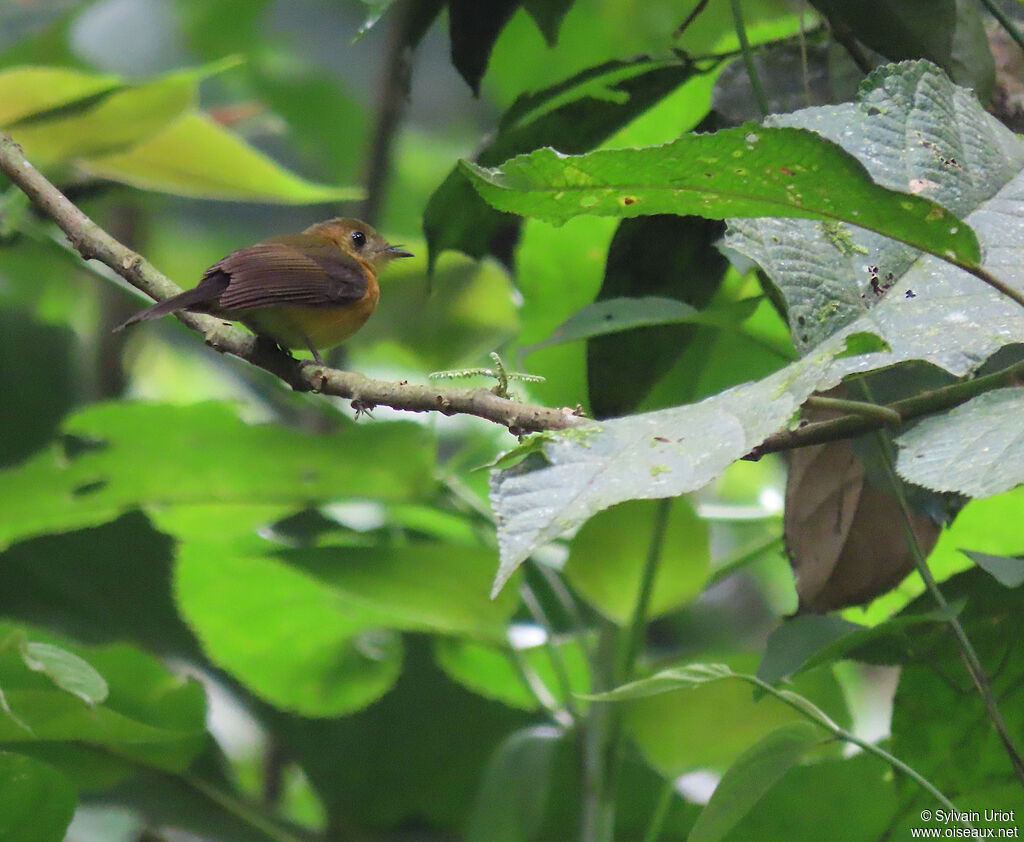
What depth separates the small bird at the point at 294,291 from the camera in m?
1.85

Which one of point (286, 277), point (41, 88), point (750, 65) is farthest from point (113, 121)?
point (750, 65)

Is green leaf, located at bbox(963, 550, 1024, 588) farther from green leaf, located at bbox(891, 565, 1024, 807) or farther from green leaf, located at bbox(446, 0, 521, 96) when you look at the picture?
green leaf, located at bbox(446, 0, 521, 96)

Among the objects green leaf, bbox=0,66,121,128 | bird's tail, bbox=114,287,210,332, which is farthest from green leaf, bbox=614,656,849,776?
green leaf, bbox=0,66,121,128

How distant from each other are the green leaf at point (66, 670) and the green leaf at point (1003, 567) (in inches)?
35.4

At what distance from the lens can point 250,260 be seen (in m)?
1.96

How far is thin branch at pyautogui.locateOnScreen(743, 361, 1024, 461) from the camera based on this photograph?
0.81 m

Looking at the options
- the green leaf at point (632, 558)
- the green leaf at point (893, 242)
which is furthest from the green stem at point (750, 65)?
the green leaf at point (632, 558)

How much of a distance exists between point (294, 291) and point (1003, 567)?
4.50 ft

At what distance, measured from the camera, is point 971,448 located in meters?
0.78

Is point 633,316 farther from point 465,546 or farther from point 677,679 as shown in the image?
point 465,546

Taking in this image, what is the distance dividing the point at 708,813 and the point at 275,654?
37.0 inches

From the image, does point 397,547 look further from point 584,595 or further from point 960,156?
point 960,156

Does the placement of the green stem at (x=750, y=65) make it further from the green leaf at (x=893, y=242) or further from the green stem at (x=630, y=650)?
the green stem at (x=630, y=650)

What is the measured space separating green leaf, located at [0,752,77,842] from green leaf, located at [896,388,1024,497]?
1011mm
